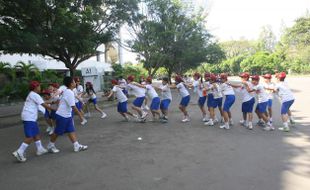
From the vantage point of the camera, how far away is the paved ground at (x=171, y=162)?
5016mm

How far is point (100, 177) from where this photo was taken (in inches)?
212

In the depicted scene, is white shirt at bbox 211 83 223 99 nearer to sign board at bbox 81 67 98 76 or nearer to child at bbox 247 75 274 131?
child at bbox 247 75 274 131

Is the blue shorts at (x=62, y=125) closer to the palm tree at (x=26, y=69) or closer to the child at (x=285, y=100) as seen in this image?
the child at (x=285, y=100)

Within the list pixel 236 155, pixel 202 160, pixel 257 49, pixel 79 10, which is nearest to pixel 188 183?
pixel 202 160

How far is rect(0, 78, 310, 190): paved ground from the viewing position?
5016mm

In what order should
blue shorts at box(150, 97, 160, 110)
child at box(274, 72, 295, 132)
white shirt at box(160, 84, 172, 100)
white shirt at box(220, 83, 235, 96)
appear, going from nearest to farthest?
child at box(274, 72, 295, 132) → white shirt at box(220, 83, 235, 96) → white shirt at box(160, 84, 172, 100) → blue shorts at box(150, 97, 160, 110)

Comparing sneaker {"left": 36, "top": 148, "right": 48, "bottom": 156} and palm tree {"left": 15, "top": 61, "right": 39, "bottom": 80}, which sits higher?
palm tree {"left": 15, "top": 61, "right": 39, "bottom": 80}

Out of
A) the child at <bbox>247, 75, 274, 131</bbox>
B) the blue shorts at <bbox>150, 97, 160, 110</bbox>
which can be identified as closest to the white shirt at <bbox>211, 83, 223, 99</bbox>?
the child at <bbox>247, 75, 274, 131</bbox>

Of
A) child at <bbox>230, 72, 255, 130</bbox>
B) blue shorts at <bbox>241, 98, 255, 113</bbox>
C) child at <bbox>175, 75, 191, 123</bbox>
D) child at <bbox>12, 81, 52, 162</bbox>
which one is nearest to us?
child at <bbox>12, 81, 52, 162</bbox>

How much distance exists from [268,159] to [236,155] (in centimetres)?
64

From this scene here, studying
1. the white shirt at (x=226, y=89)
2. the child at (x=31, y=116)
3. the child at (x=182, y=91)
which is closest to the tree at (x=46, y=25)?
the child at (x=182, y=91)

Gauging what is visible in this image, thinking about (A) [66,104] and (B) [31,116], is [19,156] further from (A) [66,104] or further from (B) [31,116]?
(A) [66,104]

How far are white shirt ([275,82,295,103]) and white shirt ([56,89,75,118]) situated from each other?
5.77 metres

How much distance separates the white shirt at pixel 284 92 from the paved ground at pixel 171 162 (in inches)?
37.9
